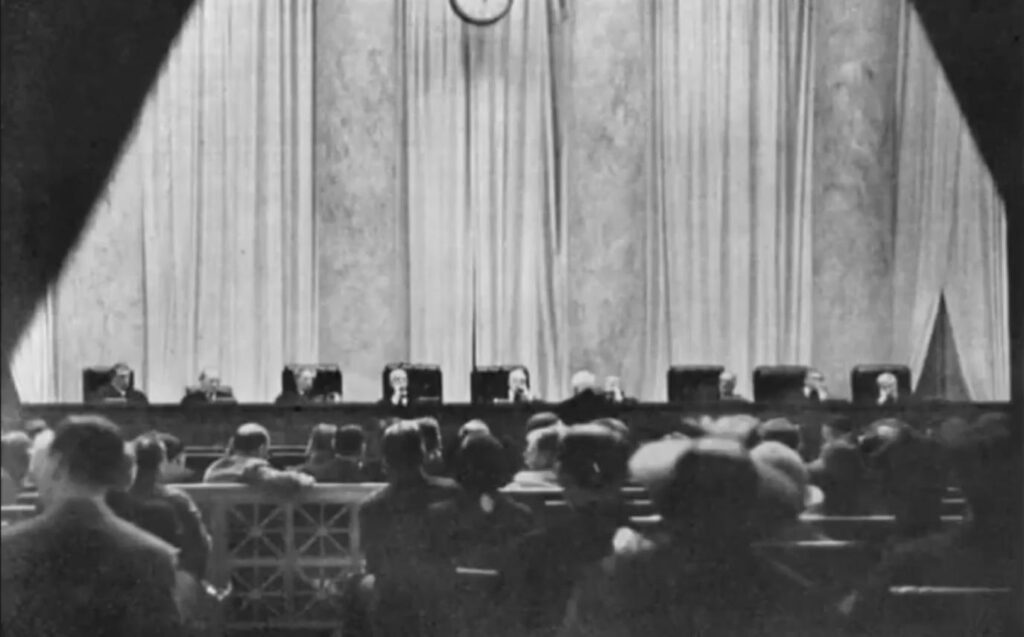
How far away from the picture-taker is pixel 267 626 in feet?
18.3

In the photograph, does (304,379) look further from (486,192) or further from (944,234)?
(944,234)

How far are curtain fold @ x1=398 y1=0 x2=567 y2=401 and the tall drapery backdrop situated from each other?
18 millimetres

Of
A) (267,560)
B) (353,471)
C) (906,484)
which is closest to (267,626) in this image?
(267,560)

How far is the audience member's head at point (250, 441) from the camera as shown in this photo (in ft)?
18.9

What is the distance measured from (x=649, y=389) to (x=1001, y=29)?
2.48 m

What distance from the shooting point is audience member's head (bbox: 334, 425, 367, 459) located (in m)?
5.81

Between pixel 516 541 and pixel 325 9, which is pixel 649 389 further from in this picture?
pixel 325 9

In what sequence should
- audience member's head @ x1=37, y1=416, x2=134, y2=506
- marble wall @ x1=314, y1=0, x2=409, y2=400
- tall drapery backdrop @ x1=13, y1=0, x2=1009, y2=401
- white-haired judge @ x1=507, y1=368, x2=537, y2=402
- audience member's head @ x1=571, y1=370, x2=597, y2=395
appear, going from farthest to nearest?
audience member's head @ x1=571, y1=370, x2=597, y2=395, marble wall @ x1=314, y1=0, x2=409, y2=400, white-haired judge @ x1=507, y1=368, x2=537, y2=402, tall drapery backdrop @ x1=13, y1=0, x2=1009, y2=401, audience member's head @ x1=37, y1=416, x2=134, y2=506

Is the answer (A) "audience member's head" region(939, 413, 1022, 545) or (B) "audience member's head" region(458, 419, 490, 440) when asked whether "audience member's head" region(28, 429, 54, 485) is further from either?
(A) "audience member's head" region(939, 413, 1022, 545)

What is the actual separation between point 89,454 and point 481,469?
1.44m

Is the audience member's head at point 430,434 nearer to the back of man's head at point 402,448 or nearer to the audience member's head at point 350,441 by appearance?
the back of man's head at point 402,448

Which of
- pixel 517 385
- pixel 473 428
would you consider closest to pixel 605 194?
pixel 517 385

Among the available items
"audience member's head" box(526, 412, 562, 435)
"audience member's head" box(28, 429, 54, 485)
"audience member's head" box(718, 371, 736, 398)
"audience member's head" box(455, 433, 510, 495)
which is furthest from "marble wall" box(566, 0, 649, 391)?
"audience member's head" box(28, 429, 54, 485)

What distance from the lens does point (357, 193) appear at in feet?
26.4
